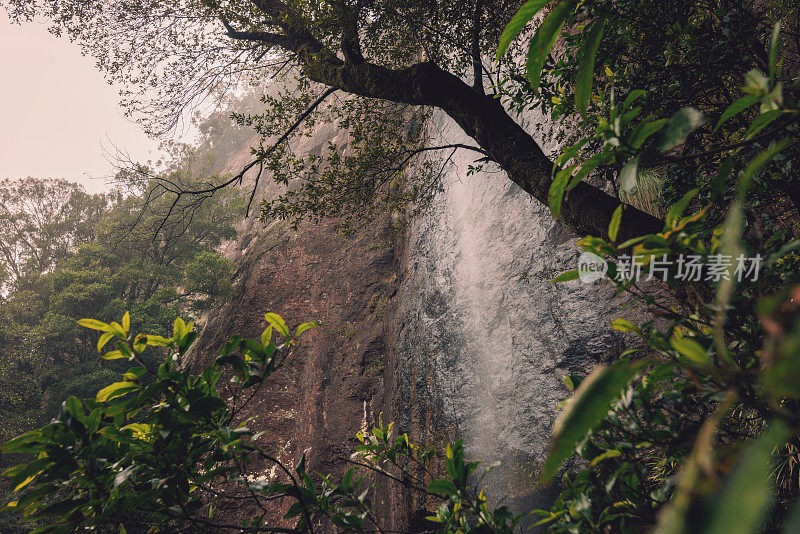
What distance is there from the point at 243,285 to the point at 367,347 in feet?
16.5

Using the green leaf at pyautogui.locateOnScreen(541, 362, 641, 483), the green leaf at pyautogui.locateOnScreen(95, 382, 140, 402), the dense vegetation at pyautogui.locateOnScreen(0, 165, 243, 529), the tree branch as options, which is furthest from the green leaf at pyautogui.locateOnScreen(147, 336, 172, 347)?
the dense vegetation at pyautogui.locateOnScreen(0, 165, 243, 529)

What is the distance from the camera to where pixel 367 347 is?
692 cm

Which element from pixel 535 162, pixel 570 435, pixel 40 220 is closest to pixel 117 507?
pixel 570 435

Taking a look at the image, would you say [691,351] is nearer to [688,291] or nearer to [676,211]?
[676,211]

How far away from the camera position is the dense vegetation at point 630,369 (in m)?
0.36

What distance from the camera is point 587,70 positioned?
0.59m

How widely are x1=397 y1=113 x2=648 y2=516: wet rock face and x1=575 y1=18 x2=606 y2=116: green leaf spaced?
3029 millimetres

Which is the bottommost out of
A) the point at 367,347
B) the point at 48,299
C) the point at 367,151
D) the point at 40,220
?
the point at 367,347

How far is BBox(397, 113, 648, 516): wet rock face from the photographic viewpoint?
143 inches

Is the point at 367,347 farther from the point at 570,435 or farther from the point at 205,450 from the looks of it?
the point at 570,435

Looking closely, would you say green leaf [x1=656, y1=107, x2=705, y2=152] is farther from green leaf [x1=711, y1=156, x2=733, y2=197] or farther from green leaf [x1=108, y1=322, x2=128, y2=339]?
green leaf [x1=108, y1=322, x2=128, y2=339]

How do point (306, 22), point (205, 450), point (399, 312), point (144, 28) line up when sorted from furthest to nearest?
point (399, 312) → point (144, 28) → point (306, 22) → point (205, 450)

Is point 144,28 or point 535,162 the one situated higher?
point 144,28

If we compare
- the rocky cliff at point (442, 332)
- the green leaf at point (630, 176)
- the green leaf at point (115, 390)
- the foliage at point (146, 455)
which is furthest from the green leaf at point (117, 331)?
the green leaf at point (630, 176)
